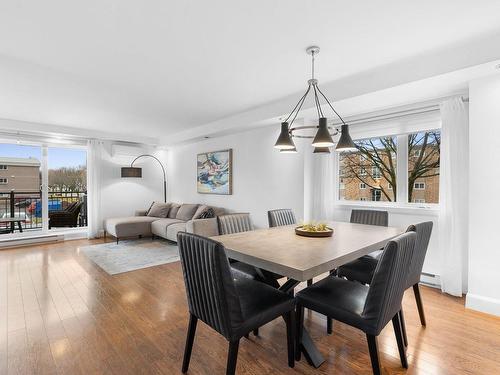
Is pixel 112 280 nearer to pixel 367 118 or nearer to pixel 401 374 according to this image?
pixel 401 374

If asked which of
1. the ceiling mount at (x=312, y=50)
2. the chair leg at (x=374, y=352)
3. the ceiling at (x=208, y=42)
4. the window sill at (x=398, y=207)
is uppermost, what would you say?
the ceiling at (x=208, y=42)

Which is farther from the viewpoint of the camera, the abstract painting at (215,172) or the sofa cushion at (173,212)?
the sofa cushion at (173,212)

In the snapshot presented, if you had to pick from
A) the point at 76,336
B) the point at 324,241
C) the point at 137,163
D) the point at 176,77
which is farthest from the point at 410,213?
the point at 137,163

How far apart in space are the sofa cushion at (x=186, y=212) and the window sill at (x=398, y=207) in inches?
124

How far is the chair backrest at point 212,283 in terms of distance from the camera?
1.41 metres

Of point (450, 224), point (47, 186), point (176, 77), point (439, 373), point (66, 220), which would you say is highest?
point (176, 77)

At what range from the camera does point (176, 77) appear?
3105 millimetres

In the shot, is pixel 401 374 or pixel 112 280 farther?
pixel 112 280

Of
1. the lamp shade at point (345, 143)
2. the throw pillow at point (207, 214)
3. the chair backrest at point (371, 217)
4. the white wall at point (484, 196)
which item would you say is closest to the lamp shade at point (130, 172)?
the throw pillow at point (207, 214)

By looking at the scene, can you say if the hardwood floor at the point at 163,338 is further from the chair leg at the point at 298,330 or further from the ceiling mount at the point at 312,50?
the ceiling mount at the point at 312,50

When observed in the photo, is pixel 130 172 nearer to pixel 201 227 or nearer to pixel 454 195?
pixel 201 227

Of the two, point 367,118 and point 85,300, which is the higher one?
point 367,118

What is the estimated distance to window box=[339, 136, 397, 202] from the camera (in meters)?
3.68

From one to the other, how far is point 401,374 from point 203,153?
5278 mm
